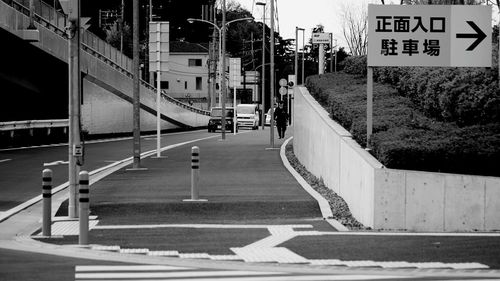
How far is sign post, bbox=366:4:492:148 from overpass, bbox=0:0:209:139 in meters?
23.1

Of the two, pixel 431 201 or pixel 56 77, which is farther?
pixel 56 77

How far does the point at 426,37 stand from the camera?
18.3 meters

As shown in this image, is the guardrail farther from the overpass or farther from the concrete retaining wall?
the concrete retaining wall

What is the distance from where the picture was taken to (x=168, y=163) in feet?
97.4

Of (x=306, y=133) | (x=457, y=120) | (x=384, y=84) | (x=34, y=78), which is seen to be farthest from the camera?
(x=34, y=78)

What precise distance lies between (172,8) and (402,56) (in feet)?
352

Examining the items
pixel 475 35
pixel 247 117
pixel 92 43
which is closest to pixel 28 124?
pixel 92 43

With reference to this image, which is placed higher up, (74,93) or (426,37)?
(426,37)

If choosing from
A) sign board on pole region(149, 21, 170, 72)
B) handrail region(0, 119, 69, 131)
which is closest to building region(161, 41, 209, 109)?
handrail region(0, 119, 69, 131)

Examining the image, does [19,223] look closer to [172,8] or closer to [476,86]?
[476,86]

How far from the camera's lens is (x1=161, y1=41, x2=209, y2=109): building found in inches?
5157

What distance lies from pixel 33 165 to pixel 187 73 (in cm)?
10515

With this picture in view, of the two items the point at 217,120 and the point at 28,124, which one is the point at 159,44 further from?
the point at 217,120

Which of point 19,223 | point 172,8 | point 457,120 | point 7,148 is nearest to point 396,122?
point 457,120
